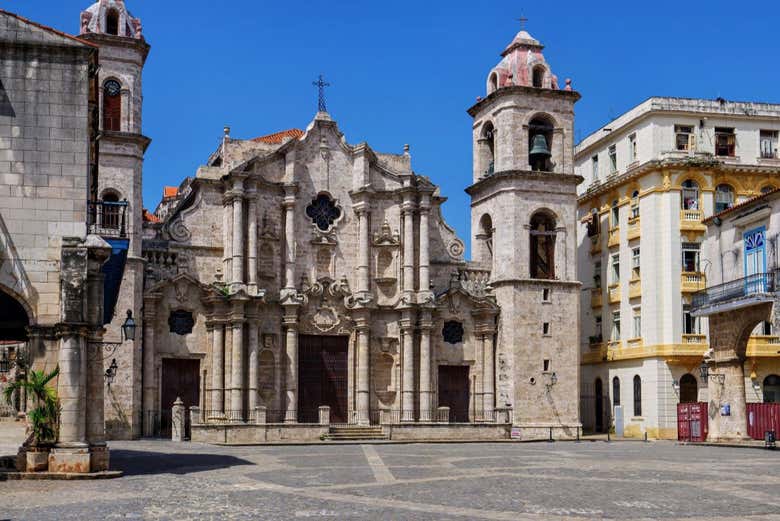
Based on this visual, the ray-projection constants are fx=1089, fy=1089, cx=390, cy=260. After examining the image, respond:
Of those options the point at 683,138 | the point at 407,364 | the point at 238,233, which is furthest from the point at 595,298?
the point at 238,233

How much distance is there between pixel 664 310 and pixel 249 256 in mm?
18572

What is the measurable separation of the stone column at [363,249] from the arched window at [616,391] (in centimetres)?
1354

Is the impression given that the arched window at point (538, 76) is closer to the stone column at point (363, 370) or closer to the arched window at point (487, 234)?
the arched window at point (487, 234)

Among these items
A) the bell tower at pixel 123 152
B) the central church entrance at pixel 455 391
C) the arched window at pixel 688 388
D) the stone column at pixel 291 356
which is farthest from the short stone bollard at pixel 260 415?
the arched window at pixel 688 388

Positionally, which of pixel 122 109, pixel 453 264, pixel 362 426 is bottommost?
pixel 362 426

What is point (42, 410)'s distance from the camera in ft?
72.6

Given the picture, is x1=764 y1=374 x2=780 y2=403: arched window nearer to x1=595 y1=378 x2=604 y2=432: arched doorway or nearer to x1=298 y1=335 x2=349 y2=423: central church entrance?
x1=595 y1=378 x2=604 y2=432: arched doorway

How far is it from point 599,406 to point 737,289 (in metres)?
15.6

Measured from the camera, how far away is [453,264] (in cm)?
4938

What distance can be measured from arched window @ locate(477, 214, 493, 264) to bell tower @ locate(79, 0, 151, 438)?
15835mm

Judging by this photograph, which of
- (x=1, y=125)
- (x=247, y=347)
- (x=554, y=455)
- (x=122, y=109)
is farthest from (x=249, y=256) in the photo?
(x=1, y=125)

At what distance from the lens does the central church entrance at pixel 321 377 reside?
152ft

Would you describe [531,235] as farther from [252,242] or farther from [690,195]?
[252,242]

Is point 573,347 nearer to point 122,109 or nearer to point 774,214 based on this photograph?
point 774,214
